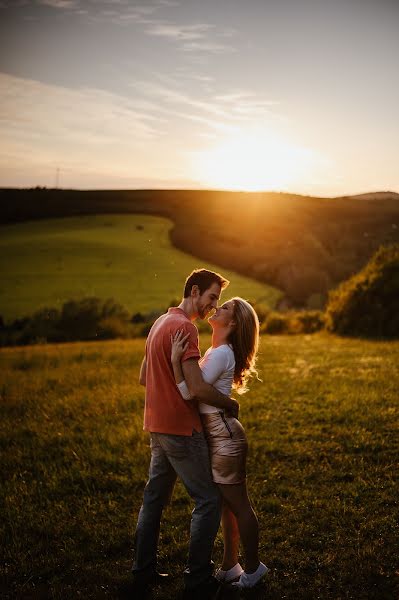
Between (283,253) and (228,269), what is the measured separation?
10.2 meters

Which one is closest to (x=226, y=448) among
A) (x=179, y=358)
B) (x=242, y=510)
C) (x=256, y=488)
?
(x=242, y=510)

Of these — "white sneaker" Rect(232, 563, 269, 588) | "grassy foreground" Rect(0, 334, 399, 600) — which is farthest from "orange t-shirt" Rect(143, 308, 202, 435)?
"grassy foreground" Rect(0, 334, 399, 600)

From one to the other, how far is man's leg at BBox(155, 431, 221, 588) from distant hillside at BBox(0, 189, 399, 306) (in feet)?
147

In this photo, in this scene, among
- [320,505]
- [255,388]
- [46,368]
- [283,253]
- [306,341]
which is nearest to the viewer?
[320,505]

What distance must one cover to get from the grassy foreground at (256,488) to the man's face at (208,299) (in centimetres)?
289

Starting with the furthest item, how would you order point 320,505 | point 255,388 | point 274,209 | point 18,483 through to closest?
point 274,209, point 255,388, point 18,483, point 320,505

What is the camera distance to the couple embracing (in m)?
4.71

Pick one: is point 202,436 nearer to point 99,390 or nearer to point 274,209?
point 99,390

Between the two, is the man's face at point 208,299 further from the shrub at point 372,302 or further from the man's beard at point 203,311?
the shrub at point 372,302

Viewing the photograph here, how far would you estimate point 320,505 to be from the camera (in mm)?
7059

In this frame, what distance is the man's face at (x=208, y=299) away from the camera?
4.80 m

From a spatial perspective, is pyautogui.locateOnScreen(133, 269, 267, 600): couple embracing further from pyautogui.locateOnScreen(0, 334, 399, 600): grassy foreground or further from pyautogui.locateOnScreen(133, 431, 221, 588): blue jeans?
pyautogui.locateOnScreen(0, 334, 399, 600): grassy foreground

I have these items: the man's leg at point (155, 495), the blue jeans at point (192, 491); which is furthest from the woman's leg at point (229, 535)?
the man's leg at point (155, 495)

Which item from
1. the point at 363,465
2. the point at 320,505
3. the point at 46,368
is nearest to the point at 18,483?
the point at 320,505
